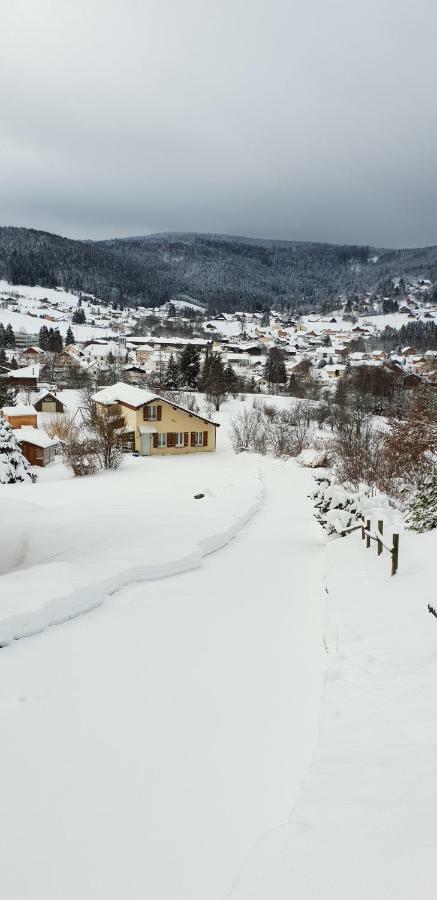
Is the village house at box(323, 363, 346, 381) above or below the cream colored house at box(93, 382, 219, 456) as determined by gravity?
above

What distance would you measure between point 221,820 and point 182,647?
3.59 meters

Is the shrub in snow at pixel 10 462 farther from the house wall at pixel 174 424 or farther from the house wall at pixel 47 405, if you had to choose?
the house wall at pixel 47 405

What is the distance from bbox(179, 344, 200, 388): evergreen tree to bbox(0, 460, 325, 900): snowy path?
2690 inches

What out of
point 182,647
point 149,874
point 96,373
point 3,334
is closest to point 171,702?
point 182,647

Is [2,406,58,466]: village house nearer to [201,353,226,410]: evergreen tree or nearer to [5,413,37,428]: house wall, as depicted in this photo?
[5,413,37,428]: house wall

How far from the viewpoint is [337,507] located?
14734mm

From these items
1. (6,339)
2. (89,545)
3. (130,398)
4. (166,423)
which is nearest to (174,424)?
(166,423)

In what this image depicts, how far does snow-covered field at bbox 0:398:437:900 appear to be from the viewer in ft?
11.1

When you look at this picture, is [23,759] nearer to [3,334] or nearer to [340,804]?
[340,804]

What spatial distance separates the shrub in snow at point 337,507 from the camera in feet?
47.1

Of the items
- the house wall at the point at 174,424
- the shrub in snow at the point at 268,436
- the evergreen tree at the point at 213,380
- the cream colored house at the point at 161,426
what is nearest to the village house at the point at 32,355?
the evergreen tree at the point at 213,380

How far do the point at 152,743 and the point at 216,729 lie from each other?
71cm

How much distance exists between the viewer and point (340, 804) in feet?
11.9

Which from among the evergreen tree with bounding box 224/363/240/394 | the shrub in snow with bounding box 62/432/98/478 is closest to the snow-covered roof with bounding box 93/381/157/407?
the shrub in snow with bounding box 62/432/98/478
